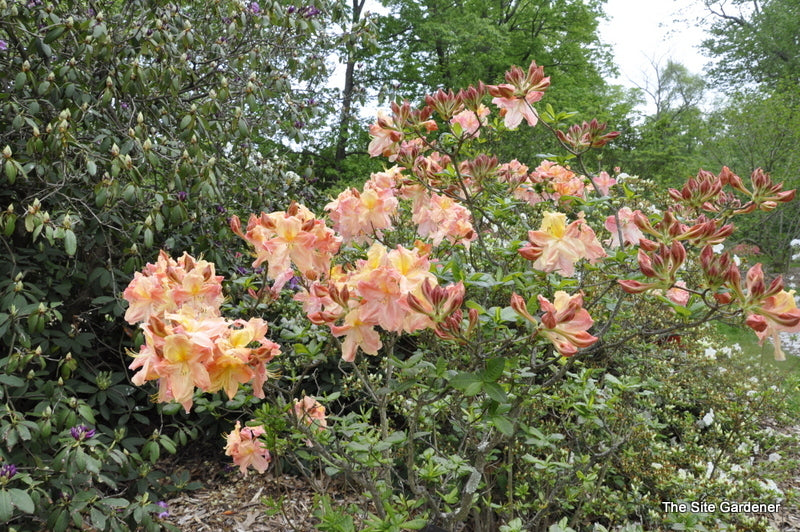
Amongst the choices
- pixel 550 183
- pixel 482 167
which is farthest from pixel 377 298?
pixel 550 183

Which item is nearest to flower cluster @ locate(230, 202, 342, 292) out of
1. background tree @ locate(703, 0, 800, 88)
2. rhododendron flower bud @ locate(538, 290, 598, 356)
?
rhododendron flower bud @ locate(538, 290, 598, 356)

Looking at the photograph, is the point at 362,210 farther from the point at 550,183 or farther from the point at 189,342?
the point at 550,183

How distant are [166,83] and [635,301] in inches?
98.7

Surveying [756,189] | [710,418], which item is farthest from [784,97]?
[756,189]

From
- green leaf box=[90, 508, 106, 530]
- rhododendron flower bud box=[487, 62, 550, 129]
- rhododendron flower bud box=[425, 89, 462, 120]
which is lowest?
green leaf box=[90, 508, 106, 530]

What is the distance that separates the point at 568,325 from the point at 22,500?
6.09 ft

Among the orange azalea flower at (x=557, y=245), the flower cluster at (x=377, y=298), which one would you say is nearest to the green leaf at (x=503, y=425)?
the flower cluster at (x=377, y=298)

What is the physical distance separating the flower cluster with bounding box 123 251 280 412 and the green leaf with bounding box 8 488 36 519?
1036 mm

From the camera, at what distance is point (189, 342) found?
0.91 m

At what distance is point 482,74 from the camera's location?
36.2 ft

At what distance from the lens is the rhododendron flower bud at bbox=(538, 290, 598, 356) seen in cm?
94

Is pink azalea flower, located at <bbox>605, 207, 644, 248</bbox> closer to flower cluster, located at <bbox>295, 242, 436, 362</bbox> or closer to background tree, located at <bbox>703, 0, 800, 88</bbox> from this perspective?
flower cluster, located at <bbox>295, 242, 436, 362</bbox>

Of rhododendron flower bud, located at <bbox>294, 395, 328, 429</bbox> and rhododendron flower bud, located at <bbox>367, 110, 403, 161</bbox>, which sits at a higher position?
rhododendron flower bud, located at <bbox>367, 110, 403, 161</bbox>

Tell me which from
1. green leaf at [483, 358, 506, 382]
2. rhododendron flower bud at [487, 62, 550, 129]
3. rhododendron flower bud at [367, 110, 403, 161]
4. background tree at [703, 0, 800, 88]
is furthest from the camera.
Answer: background tree at [703, 0, 800, 88]
